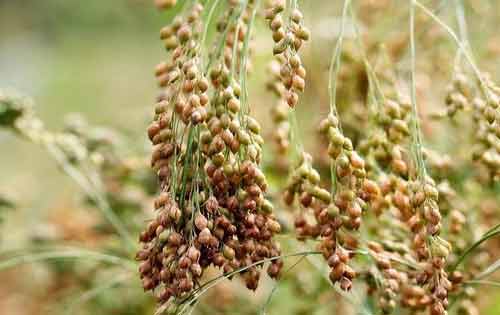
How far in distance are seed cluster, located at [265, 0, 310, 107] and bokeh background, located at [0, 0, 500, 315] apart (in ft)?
2.47

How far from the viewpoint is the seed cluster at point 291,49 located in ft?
5.34

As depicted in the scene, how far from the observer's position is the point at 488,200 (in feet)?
8.63

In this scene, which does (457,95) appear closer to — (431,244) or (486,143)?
(486,143)

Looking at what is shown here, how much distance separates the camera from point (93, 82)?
277 inches

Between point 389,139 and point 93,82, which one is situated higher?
point 93,82

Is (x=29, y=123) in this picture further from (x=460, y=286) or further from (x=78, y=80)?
(x=78, y=80)

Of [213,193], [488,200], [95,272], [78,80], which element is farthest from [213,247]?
[78,80]

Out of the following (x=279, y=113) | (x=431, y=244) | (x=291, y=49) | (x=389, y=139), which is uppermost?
(x=291, y=49)

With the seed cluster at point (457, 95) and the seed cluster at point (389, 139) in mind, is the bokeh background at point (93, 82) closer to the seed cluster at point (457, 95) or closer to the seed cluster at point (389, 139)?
the seed cluster at point (457, 95)

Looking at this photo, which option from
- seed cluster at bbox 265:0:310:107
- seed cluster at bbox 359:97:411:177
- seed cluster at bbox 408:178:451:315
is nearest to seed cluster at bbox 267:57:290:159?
seed cluster at bbox 359:97:411:177

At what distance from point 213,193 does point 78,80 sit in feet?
18.7

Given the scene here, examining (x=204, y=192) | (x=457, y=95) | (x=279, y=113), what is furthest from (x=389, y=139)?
(x=204, y=192)

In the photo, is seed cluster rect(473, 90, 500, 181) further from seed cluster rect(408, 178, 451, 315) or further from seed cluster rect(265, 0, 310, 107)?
seed cluster rect(265, 0, 310, 107)

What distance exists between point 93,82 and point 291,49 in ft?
18.3
